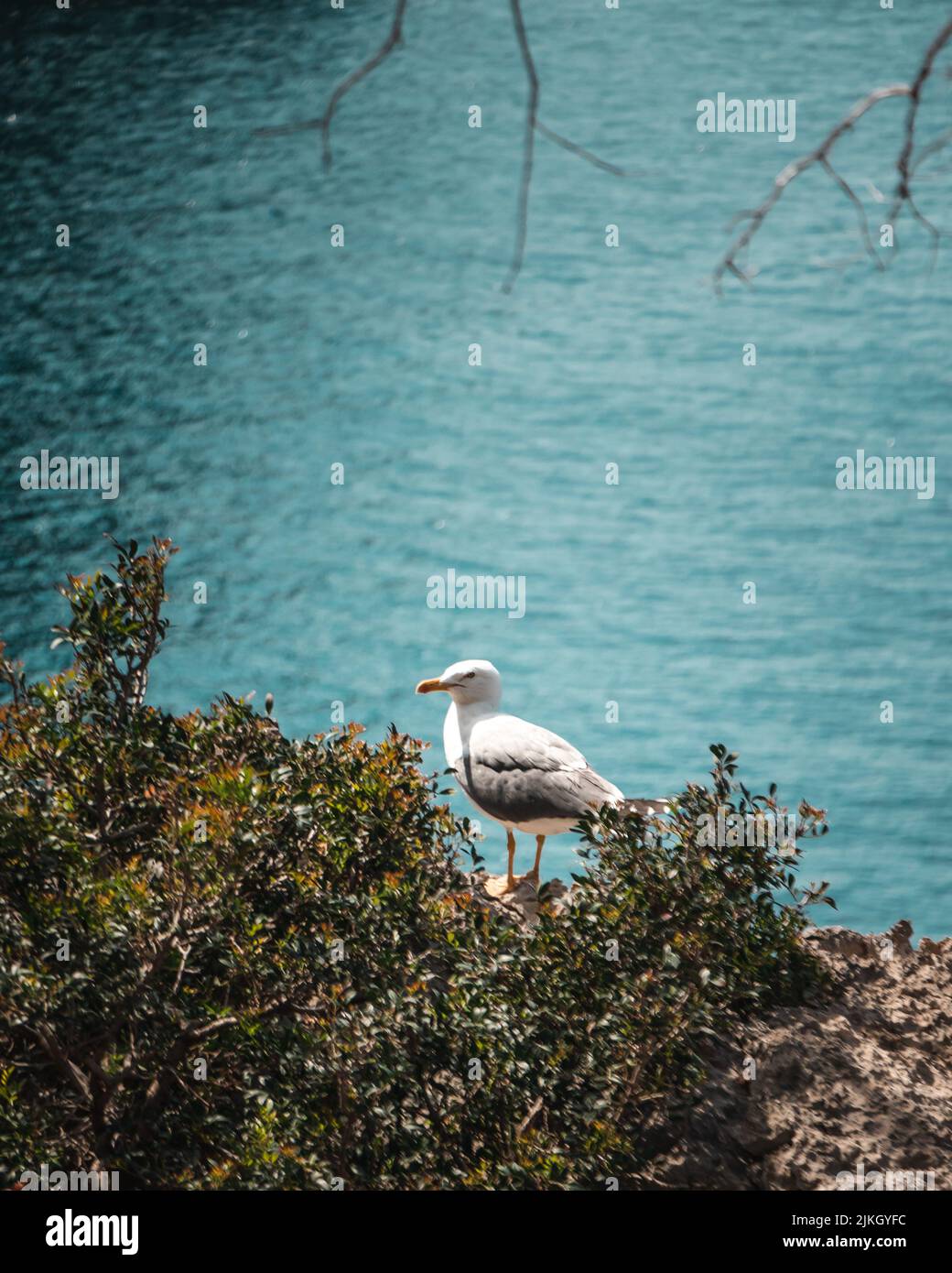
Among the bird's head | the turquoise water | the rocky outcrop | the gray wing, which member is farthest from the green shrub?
the turquoise water

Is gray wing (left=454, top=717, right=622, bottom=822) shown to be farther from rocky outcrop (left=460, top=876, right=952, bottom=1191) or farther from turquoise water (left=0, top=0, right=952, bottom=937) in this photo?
turquoise water (left=0, top=0, right=952, bottom=937)

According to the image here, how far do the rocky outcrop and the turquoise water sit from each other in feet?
8.82

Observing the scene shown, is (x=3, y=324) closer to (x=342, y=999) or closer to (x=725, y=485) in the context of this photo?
(x=725, y=485)

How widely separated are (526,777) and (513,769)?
6 cm

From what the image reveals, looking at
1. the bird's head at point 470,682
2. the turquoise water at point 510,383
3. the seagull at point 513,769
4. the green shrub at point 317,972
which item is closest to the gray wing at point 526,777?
the seagull at point 513,769

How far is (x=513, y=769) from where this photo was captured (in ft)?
14.1

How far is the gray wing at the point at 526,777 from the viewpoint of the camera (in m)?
4.20

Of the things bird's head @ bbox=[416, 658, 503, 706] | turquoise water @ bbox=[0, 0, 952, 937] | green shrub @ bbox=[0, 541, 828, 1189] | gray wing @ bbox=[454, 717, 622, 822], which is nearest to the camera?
green shrub @ bbox=[0, 541, 828, 1189]

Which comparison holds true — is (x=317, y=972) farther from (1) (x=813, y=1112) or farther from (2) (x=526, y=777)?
(2) (x=526, y=777)

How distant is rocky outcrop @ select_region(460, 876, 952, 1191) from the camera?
305 centimetres

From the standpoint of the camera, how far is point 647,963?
3.07 metres

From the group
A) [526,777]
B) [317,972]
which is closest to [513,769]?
[526,777]

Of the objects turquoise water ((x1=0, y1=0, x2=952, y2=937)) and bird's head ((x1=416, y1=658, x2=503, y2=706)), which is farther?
turquoise water ((x1=0, y1=0, x2=952, y2=937))
